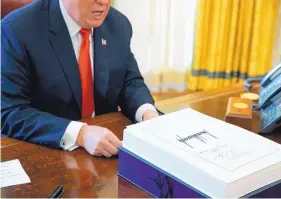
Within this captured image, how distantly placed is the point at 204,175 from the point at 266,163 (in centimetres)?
16

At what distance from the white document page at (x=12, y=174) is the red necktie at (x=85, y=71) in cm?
55

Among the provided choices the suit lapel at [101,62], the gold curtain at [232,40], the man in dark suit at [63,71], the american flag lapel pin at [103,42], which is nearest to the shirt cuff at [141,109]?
the man in dark suit at [63,71]

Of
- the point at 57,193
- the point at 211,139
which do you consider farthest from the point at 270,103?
the point at 57,193

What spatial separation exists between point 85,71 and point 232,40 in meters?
1.93

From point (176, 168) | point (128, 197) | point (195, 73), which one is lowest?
point (195, 73)

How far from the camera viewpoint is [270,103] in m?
1.72

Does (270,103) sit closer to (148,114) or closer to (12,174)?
(148,114)

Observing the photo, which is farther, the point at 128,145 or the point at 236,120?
the point at 236,120

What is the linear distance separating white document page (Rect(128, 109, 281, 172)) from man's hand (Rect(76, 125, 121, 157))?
0.19 metres

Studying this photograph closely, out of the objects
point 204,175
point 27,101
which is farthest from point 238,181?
point 27,101

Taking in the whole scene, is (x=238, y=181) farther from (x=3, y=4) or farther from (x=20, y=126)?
(x=3, y=4)

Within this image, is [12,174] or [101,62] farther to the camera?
[101,62]

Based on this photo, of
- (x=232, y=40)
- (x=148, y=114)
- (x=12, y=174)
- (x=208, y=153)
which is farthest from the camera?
(x=232, y=40)

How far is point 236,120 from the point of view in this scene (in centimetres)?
161
